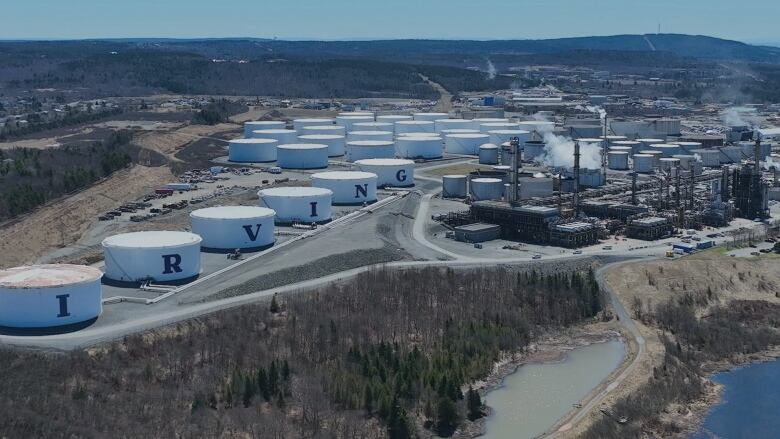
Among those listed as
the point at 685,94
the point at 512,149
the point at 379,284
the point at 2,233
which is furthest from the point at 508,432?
the point at 685,94

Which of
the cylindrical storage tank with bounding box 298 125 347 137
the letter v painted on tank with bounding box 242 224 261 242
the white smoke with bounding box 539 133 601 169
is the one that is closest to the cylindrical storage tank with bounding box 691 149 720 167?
the white smoke with bounding box 539 133 601 169

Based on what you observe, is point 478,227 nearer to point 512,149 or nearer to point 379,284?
point 512,149

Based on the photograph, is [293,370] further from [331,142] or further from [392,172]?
[331,142]

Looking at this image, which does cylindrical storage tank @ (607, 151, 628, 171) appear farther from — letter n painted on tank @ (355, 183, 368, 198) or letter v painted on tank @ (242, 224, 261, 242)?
letter v painted on tank @ (242, 224, 261, 242)

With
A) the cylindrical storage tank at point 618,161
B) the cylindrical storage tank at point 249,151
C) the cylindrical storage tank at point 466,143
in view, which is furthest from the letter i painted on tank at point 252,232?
the cylindrical storage tank at point 466,143

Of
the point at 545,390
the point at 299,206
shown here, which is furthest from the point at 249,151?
the point at 545,390

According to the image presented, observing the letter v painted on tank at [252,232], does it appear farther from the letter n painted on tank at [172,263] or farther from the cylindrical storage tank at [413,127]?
the cylindrical storage tank at [413,127]
